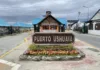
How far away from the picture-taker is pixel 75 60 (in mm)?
13531

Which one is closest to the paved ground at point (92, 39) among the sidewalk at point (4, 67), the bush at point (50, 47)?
the bush at point (50, 47)

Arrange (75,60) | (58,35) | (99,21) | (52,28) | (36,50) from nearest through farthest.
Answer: (75,60) → (36,50) → (58,35) → (52,28) → (99,21)

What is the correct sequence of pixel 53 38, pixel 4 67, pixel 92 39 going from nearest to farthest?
pixel 4 67
pixel 53 38
pixel 92 39

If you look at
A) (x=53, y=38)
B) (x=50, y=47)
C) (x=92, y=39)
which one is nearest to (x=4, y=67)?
(x=50, y=47)

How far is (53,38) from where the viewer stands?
16.2 m

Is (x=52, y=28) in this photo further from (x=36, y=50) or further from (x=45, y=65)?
(x=45, y=65)

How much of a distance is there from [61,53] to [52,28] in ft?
62.5

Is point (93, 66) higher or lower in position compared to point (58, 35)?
lower

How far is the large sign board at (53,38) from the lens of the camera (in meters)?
16.2

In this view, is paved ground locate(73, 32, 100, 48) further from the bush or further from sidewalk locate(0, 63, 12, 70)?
sidewalk locate(0, 63, 12, 70)

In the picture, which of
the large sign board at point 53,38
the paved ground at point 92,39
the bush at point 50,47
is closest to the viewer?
the bush at point 50,47

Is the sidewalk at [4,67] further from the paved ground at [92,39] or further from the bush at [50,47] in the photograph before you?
the paved ground at [92,39]

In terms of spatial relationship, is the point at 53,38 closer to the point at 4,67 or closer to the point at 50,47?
the point at 50,47

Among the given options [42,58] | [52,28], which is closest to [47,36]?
[42,58]
